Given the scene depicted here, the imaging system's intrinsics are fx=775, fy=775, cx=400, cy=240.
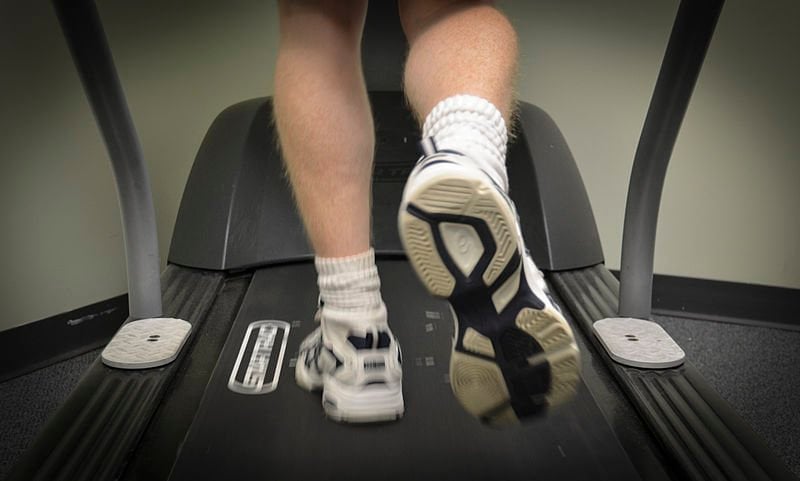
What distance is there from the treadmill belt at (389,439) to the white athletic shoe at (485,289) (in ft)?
0.57

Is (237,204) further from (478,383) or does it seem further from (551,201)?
(478,383)

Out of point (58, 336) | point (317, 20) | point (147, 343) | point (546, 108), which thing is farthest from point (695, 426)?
point (58, 336)

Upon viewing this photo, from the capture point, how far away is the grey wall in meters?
1.63

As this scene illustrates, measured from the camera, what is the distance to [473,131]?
2.39 feet

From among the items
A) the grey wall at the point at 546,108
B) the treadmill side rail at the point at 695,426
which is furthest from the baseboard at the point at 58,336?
the treadmill side rail at the point at 695,426

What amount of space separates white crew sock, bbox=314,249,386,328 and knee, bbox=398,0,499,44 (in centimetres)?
27

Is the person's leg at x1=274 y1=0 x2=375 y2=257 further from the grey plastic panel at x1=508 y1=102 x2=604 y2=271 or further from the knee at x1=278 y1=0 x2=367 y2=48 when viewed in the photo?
the grey plastic panel at x1=508 y1=102 x2=604 y2=271

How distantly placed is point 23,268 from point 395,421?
3.33 feet

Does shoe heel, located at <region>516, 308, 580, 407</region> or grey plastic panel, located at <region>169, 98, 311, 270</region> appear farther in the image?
grey plastic panel, located at <region>169, 98, 311, 270</region>

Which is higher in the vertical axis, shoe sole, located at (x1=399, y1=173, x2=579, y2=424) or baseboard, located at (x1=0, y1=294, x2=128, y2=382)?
shoe sole, located at (x1=399, y1=173, x2=579, y2=424)

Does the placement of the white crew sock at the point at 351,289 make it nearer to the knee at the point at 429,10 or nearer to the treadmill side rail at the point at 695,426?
the knee at the point at 429,10

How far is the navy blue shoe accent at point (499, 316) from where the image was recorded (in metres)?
0.69

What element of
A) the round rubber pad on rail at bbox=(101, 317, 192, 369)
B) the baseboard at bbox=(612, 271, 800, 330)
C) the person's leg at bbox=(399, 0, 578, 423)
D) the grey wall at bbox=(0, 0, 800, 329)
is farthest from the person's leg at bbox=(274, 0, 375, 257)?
the baseboard at bbox=(612, 271, 800, 330)

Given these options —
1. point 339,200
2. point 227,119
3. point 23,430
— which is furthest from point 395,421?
point 227,119
